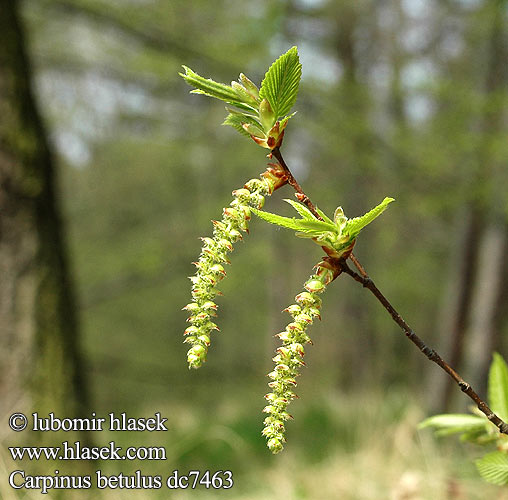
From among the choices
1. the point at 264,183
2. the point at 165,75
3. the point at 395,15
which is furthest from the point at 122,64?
the point at 264,183

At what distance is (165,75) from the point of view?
483 centimetres

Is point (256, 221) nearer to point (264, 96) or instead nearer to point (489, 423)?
point (489, 423)

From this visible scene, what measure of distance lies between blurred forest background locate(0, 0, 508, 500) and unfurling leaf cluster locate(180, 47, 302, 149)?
854mm

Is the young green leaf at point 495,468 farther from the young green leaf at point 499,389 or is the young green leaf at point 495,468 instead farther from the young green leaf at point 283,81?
the young green leaf at point 283,81

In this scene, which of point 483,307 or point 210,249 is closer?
point 210,249

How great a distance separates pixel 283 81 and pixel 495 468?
0.52m

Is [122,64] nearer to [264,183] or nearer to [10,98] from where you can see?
[10,98]

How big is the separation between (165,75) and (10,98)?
2.94 m

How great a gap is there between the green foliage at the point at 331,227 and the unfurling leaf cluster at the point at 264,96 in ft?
0.27

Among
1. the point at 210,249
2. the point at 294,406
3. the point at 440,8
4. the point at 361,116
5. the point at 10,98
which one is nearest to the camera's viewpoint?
the point at 210,249

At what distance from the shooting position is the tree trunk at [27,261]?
6.69 feet

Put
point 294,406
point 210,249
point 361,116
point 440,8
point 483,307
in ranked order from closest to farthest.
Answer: point 210,249, point 483,307, point 361,116, point 294,406, point 440,8

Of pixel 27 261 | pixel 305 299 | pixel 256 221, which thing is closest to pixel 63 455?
pixel 27 261

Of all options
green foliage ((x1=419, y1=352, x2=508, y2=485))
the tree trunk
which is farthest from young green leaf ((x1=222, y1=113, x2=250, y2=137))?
the tree trunk
